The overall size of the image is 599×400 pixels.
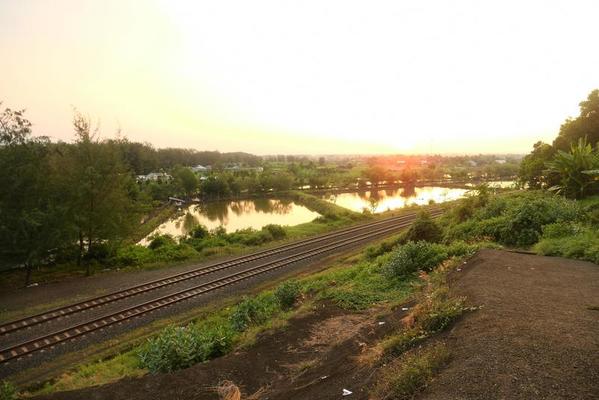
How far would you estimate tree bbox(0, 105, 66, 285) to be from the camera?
54.4 feet

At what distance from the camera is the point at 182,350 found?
8195mm

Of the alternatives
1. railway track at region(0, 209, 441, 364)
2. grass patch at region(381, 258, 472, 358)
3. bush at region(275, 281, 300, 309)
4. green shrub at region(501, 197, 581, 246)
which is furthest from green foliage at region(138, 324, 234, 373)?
green shrub at region(501, 197, 581, 246)

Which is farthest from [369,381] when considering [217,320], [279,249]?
[279,249]

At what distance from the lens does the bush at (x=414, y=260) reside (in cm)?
1112

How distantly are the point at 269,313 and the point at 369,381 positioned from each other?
6.14 metres

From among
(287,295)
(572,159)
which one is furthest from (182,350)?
(572,159)

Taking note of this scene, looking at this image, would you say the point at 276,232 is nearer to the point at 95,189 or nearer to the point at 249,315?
the point at 95,189

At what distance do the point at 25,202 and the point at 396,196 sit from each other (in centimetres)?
6959

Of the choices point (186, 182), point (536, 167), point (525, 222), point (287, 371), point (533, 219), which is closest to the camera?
point (287, 371)

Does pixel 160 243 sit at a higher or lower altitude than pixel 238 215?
higher

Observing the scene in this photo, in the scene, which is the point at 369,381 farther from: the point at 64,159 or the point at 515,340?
the point at 64,159

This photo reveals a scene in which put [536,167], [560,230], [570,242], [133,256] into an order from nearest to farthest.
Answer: [570,242] < [560,230] < [133,256] < [536,167]

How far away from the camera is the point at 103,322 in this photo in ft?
44.7

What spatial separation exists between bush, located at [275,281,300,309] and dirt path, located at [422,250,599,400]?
17.6ft
